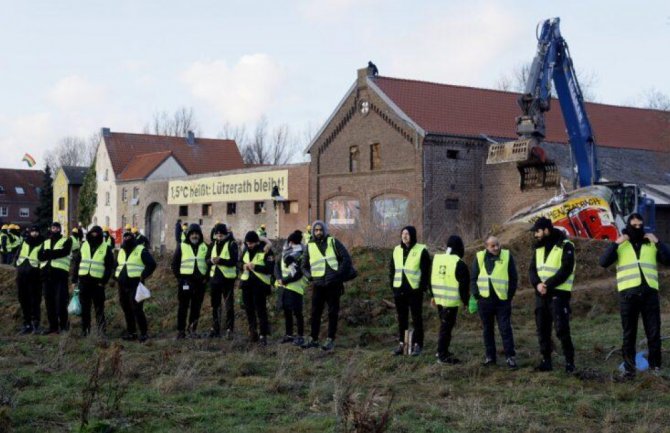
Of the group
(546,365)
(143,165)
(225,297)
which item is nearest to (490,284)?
(546,365)

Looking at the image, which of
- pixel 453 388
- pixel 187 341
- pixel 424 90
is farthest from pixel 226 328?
pixel 424 90

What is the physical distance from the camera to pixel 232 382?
414 inches

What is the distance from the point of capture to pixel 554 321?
37.2ft

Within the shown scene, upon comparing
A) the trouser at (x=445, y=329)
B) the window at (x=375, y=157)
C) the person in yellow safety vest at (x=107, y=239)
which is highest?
the window at (x=375, y=157)

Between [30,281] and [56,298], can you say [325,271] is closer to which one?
[56,298]

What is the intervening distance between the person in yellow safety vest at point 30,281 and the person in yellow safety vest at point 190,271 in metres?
2.93

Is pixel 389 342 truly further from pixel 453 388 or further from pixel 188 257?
pixel 453 388

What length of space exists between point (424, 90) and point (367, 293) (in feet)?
85.0

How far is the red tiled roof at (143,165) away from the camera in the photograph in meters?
63.1

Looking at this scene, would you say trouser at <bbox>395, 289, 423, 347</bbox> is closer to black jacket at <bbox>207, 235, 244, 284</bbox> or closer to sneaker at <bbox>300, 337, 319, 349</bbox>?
sneaker at <bbox>300, 337, 319, 349</bbox>

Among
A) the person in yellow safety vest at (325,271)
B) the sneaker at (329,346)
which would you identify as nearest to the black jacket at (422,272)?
the person in yellow safety vest at (325,271)

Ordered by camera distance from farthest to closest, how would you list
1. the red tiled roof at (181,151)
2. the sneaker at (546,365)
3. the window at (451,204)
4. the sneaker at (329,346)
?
the red tiled roof at (181,151)
the window at (451,204)
the sneaker at (329,346)
the sneaker at (546,365)

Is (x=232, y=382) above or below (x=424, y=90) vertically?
below

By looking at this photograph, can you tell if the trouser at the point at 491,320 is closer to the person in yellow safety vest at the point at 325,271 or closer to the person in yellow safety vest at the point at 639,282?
the person in yellow safety vest at the point at 639,282
